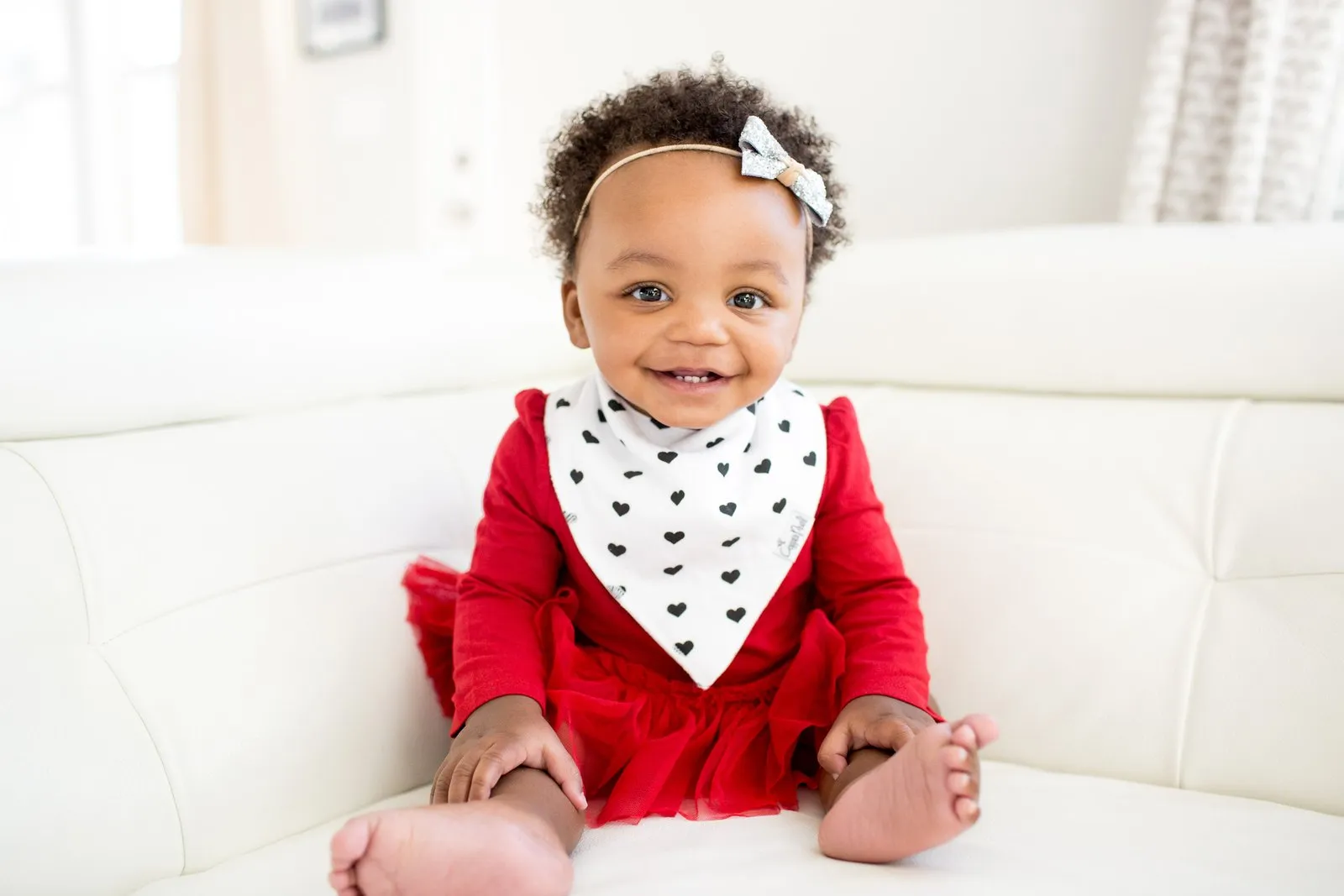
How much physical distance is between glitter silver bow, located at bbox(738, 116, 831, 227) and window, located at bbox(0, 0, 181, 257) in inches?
153

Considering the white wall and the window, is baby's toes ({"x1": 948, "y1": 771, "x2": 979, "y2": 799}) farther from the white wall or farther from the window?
the window

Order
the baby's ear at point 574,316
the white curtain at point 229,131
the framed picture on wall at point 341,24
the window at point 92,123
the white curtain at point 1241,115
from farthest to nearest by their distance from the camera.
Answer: the window at point 92,123 < the white curtain at point 229,131 < the framed picture on wall at point 341,24 < the white curtain at point 1241,115 < the baby's ear at point 574,316

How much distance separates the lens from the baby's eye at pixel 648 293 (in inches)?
42.7

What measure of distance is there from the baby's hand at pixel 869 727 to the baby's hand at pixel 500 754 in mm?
219

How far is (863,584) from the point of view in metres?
1.15

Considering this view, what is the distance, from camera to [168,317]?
A: 115 centimetres

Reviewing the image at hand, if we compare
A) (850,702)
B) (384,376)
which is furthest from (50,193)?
(850,702)

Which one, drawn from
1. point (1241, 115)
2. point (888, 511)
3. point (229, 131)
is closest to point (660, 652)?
point (888, 511)

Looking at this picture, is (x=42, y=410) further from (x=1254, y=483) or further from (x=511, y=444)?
(x=1254, y=483)

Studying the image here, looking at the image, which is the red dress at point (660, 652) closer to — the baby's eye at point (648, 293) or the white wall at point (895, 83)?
the baby's eye at point (648, 293)

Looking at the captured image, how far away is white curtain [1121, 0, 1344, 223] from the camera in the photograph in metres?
1.60

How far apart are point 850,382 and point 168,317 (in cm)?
83

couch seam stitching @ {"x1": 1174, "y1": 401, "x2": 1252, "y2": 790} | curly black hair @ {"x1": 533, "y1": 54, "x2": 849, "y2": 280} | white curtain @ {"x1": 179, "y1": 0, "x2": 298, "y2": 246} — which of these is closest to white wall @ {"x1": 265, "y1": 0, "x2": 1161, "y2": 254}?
curly black hair @ {"x1": 533, "y1": 54, "x2": 849, "y2": 280}

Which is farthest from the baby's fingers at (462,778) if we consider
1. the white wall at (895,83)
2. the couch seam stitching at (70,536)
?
the white wall at (895,83)
